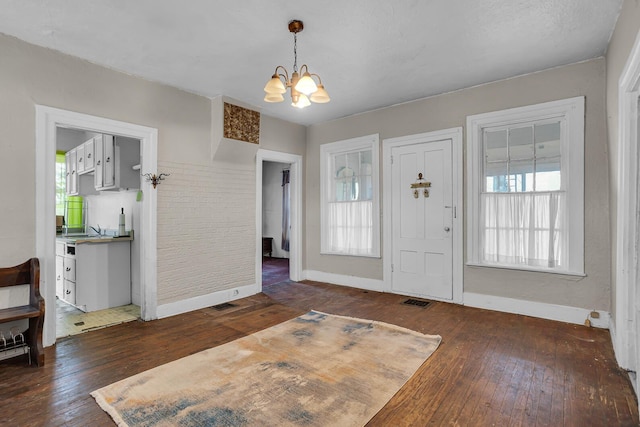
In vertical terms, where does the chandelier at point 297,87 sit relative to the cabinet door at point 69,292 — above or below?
above

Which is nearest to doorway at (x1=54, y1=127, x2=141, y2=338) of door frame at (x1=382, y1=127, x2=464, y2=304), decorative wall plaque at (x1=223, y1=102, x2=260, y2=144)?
decorative wall plaque at (x1=223, y1=102, x2=260, y2=144)

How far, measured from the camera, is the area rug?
191cm

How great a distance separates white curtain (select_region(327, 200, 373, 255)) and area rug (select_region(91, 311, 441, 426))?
2.07 meters

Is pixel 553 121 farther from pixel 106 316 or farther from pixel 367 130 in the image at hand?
pixel 106 316

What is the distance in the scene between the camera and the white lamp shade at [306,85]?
247 centimetres

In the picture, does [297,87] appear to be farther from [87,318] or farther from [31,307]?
[87,318]

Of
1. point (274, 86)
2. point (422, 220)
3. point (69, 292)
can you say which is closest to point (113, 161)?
point (69, 292)

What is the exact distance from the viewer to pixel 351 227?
5.30 m

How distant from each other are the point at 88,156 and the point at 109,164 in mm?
860

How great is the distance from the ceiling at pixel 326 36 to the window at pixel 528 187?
56cm

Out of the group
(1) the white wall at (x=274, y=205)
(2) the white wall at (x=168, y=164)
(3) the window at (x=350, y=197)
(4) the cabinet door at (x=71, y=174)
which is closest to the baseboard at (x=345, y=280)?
(3) the window at (x=350, y=197)

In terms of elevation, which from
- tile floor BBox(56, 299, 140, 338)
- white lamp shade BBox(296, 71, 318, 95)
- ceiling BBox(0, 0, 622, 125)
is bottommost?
tile floor BBox(56, 299, 140, 338)

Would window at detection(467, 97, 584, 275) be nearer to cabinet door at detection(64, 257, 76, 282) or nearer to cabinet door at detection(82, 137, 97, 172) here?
cabinet door at detection(64, 257, 76, 282)

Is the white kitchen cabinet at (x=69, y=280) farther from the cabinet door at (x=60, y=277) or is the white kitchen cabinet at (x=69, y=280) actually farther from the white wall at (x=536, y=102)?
the white wall at (x=536, y=102)
